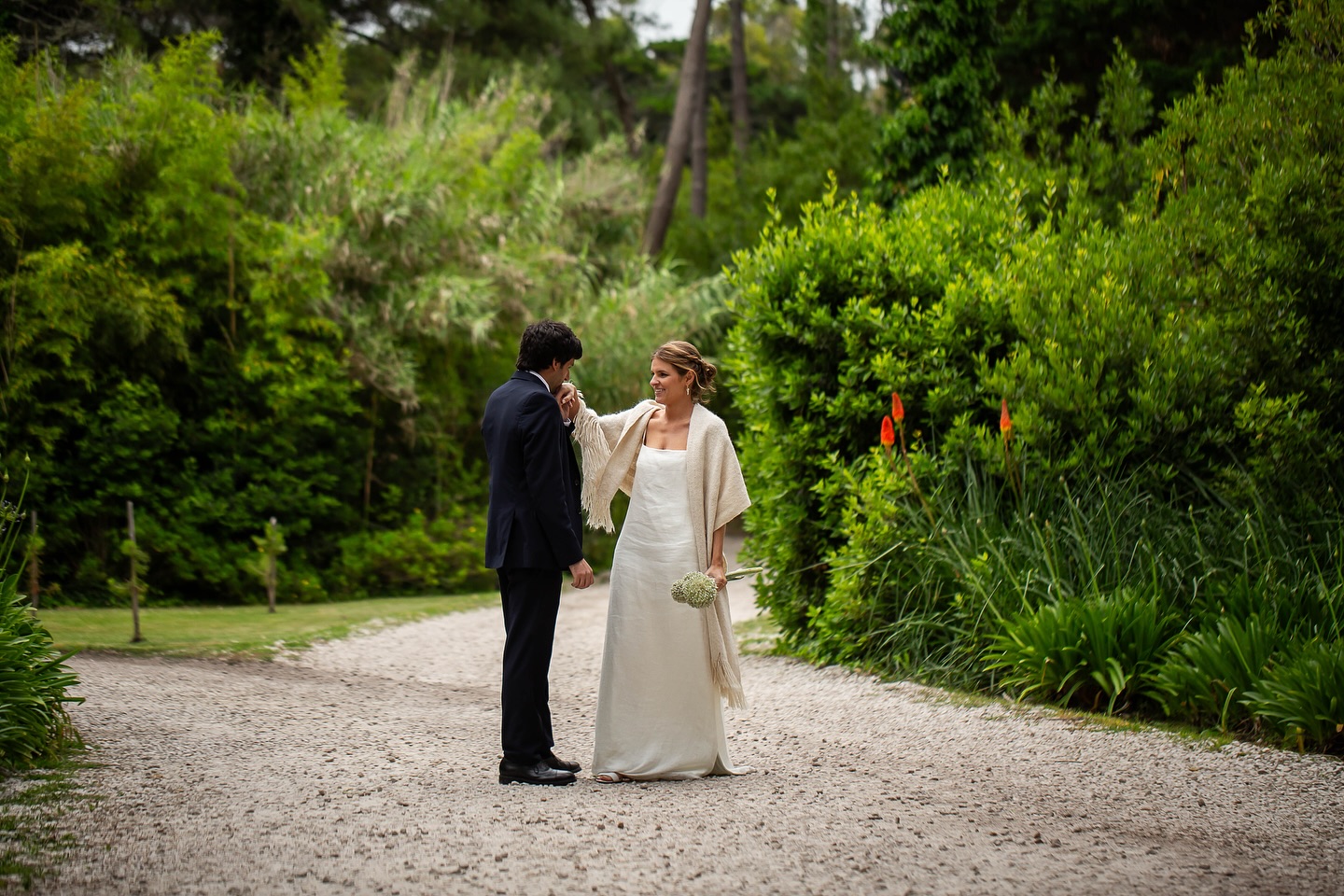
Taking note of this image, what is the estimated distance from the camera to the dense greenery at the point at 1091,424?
575cm

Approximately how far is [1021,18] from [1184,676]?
41.5 feet

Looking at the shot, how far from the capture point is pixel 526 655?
4547 mm

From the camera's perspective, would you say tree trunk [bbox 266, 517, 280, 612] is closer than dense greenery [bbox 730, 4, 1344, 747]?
No

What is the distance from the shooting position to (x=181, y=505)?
37.2 feet

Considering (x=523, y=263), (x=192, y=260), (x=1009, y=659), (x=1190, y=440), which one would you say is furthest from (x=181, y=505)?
(x=1190, y=440)

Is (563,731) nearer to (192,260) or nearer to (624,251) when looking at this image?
(192,260)

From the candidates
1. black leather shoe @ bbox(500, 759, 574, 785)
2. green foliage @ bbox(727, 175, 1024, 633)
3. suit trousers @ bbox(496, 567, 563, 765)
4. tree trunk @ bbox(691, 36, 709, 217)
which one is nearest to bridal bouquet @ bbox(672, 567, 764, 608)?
suit trousers @ bbox(496, 567, 563, 765)

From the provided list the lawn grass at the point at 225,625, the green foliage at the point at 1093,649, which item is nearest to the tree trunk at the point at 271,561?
the lawn grass at the point at 225,625

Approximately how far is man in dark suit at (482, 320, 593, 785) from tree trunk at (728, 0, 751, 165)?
21945mm

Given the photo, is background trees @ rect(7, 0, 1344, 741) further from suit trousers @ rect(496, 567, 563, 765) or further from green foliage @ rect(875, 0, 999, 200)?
suit trousers @ rect(496, 567, 563, 765)

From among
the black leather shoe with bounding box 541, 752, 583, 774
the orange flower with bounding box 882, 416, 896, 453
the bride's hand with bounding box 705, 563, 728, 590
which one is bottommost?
the black leather shoe with bounding box 541, 752, 583, 774

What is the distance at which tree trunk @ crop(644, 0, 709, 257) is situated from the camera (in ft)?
65.3

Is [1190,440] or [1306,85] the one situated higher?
[1306,85]

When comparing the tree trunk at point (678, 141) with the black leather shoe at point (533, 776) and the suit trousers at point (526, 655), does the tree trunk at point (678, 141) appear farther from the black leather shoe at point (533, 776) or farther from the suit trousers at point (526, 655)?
the black leather shoe at point (533, 776)
